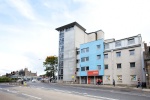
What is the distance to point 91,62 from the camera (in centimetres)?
5000

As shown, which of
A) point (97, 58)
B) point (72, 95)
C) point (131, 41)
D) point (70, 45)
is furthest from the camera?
point (70, 45)

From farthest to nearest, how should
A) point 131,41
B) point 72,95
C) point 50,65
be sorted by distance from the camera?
1. point 50,65
2. point 131,41
3. point 72,95

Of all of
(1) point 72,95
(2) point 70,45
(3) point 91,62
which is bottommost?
(1) point 72,95

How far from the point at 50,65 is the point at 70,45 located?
20.3m

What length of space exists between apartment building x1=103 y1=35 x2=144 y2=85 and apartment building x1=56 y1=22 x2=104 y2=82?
13799 mm

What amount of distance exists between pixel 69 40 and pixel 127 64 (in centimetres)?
2526

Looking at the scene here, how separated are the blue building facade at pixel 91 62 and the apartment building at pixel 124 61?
167 cm

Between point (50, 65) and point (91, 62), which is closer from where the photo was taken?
point (91, 62)

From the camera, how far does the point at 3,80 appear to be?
6197 cm

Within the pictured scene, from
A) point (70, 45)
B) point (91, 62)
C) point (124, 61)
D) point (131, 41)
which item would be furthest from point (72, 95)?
point (70, 45)

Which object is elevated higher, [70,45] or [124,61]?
[70,45]

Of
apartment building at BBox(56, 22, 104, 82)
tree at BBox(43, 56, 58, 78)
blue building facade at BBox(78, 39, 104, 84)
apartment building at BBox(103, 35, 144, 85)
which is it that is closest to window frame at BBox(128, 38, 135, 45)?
apartment building at BBox(103, 35, 144, 85)

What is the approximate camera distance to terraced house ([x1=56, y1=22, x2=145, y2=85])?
1575 inches

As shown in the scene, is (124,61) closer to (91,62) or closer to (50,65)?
(91,62)
